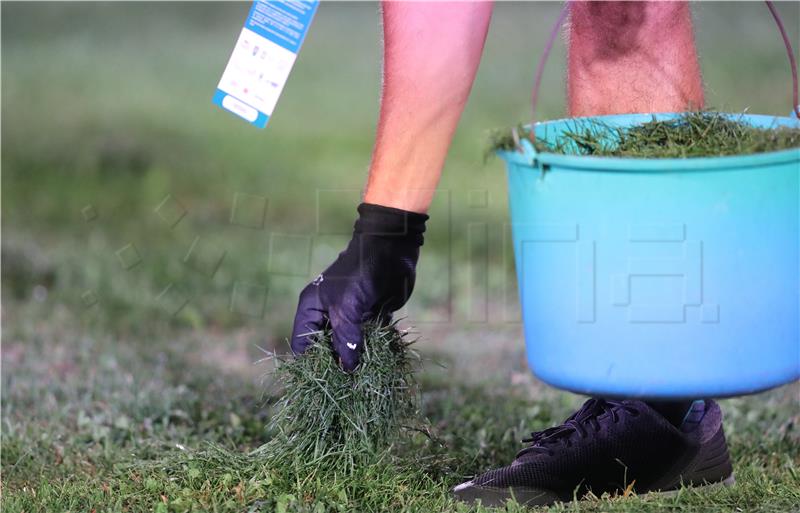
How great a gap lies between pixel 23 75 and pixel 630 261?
6550 mm

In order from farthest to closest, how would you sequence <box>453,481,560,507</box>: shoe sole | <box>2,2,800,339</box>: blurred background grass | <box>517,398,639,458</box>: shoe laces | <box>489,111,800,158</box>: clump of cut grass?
<box>2,2,800,339</box>: blurred background grass < <box>517,398,639,458</box>: shoe laces < <box>453,481,560,507</box>: shoe sole < <box>489,111,800,158</box>: clump of cut grass

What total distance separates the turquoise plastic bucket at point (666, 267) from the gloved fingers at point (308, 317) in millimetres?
514

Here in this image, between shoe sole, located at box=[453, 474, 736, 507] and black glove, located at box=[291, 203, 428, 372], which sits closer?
black glove, located at box=[291, 203, 428, 372]

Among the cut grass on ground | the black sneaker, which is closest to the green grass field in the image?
the cut grass on ground

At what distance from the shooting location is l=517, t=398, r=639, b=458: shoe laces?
2.62 meters

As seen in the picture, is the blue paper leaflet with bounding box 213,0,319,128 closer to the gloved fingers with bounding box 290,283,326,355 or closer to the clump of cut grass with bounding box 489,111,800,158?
the gloved fingers with bounding box 290,283,326,355

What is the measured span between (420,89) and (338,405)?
710mm

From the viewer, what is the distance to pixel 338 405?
240 centimetres

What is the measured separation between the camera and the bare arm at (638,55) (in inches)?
Result: 105

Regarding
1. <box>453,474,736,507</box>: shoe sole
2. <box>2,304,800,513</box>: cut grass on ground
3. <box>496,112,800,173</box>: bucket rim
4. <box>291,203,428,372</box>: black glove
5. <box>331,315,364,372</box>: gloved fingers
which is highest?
<box>496,112,800,173</box>: bucket rim

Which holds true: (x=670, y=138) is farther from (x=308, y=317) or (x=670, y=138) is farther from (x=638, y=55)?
(x=308, y=317)

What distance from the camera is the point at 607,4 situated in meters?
2.65

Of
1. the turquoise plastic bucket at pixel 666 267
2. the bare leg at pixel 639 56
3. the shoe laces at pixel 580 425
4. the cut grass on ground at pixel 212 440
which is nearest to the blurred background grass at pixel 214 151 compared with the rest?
the cut grass on ground at pixel 212 440

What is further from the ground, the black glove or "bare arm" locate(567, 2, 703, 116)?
"bare arm" locate(567, 2, 703, 116)
